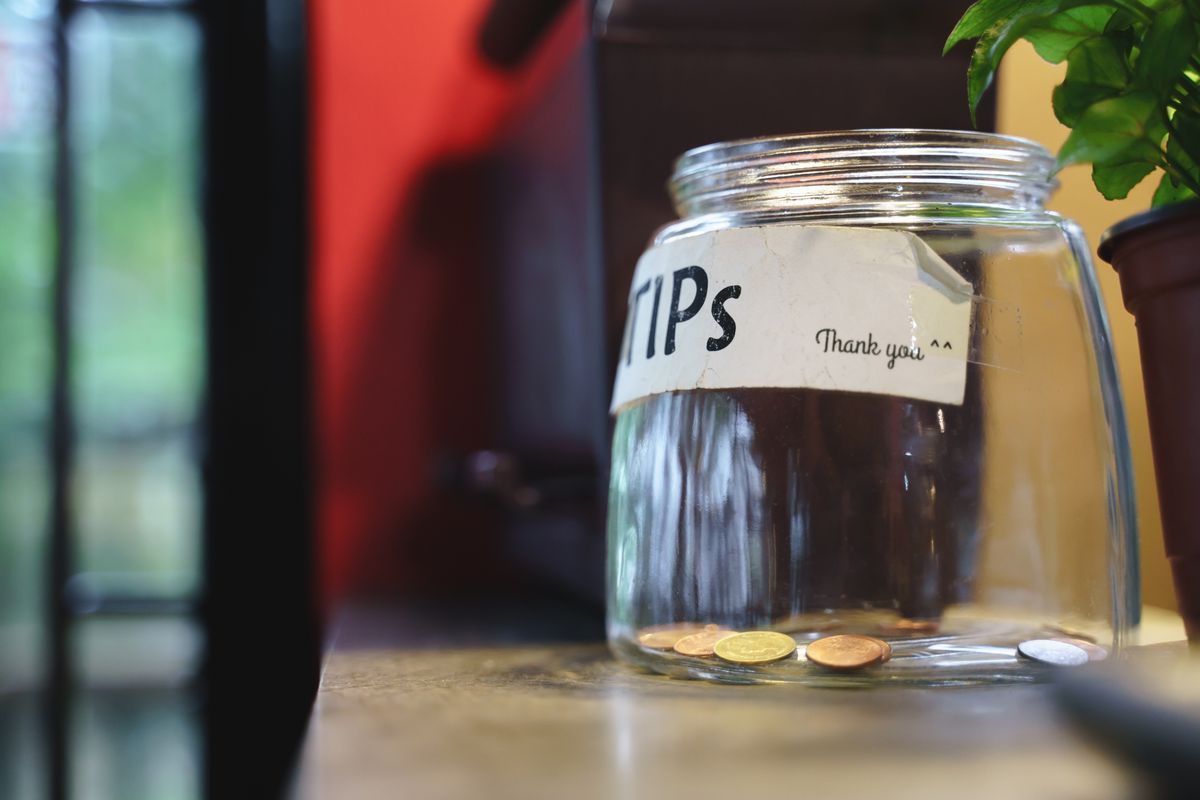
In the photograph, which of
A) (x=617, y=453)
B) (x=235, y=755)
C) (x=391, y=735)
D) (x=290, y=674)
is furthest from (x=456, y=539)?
(x=391, y=735)

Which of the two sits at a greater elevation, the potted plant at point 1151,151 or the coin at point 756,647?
the potted plant at point 1151,151

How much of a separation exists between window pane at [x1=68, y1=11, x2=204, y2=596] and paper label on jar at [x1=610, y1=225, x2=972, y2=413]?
1.04 m

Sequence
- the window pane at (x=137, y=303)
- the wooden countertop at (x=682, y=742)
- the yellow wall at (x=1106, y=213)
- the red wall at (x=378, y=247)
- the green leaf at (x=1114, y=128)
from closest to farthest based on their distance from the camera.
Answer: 1. the wooden countertop at (x=682, y=742)
2. the green leaf at (x=1114, y=128)
3. the yellow wall at (x=1106, y=213)
4. the red wall at (x=378, y=247)
5. the window pane at (x=137, y=303)

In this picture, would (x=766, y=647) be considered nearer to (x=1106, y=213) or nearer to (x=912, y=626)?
(x=912, y=626)

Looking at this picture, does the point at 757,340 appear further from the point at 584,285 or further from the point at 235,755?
the point at 235,755

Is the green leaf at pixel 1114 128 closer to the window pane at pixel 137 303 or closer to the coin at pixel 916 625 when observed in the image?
the coin at pixel 916 625

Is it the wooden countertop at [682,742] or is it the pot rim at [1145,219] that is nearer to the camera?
the wooden countertop at [682,742]

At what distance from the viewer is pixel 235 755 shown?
4.18ft

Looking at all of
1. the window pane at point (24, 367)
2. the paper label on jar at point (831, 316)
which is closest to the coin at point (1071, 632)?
the paper label on jar at point (831, 316)

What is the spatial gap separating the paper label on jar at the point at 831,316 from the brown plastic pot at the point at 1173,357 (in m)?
0.06

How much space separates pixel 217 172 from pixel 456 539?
58cm

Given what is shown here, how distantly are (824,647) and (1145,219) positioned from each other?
0.59 ft

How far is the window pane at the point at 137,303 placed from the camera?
137cm

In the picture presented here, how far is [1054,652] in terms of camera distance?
1.37ft
